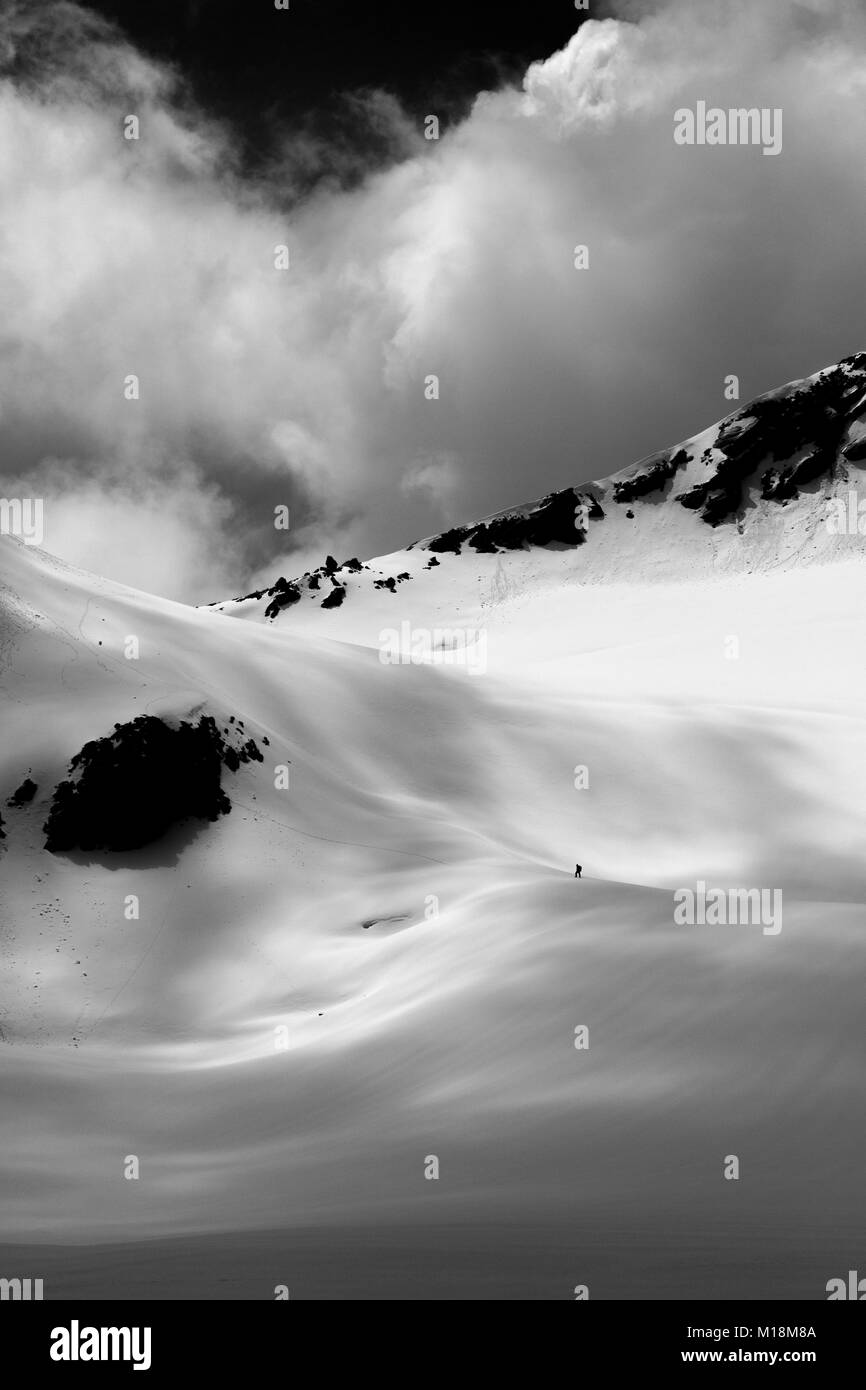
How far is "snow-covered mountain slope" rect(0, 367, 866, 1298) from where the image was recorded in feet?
32.9

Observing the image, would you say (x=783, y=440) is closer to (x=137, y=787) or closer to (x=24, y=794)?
(x=137, y=787)

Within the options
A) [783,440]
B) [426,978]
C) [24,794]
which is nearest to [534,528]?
[783,440]

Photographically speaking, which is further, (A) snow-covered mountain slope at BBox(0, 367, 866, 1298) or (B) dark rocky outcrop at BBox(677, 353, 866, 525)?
(B) dark rocky outcrop at BBox(677, 353, 866, 525)

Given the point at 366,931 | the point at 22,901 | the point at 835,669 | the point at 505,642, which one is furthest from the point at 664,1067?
the point at 505,642

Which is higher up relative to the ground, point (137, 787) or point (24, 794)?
point (137, 787)

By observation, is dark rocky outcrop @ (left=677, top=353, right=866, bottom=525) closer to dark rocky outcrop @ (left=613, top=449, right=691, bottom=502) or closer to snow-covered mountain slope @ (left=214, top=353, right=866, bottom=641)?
snow-covered mountain slope @ (left=214, top=353, right=866, bottom=641)

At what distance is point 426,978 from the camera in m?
21.0

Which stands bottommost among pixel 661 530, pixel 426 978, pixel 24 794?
pixel 426 978

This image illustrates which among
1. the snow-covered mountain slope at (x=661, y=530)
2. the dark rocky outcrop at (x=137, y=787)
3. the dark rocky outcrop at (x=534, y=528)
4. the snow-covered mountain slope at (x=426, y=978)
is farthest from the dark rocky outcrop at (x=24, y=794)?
the dark rocky outcrop at (x=534, y=528)

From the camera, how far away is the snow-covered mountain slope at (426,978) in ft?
32.9

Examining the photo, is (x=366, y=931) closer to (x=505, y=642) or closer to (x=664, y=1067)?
(x=664, y=1067)

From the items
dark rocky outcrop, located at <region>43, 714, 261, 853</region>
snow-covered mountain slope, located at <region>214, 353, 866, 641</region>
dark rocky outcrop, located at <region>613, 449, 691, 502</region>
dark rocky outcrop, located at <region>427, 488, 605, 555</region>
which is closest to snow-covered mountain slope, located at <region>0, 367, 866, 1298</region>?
dark rocky outcrop, located at <region>43, 714, 261, 853</region>

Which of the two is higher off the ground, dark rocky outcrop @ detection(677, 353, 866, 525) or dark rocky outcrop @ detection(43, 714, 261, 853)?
dark rocky outcrop @ detection(677, 353, 866, 525)

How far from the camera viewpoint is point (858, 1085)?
11766 mm
